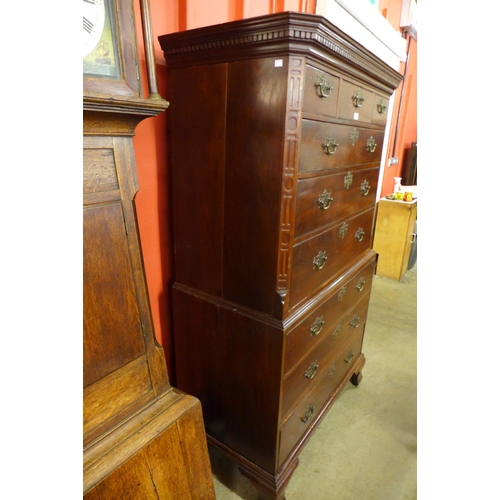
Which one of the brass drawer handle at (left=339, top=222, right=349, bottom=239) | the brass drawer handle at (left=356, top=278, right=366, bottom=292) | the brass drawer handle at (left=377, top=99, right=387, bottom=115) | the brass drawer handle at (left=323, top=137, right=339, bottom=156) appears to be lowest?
the brass drawer handle at (left=356, top=278, right=366, bottom=292)

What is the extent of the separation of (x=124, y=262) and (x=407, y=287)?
348cm

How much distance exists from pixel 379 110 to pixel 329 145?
21.6 inches

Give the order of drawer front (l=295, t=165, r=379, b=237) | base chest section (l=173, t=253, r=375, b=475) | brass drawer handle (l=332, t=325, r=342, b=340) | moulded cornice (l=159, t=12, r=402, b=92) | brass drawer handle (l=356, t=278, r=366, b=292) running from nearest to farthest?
1. moulded cornice (l=159, t=12, r=402, b=92)
2. drawer front (l=295, t=165, r=379, b=237)
3. base chest section (l=173, t=253, r=375, b=475)
4. brass drawer handle (l=332, t=325, r=342, b=340)
5. brass drawer handle (l=356, t=278, r=366, b=292)

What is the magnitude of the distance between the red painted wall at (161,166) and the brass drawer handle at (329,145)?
0.64 m

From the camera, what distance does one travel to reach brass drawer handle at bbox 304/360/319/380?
1.47 m

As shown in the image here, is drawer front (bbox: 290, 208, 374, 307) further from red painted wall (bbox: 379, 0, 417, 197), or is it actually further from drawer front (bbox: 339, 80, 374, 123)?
red painted wall (bbox: 379, 0, 417, 197)

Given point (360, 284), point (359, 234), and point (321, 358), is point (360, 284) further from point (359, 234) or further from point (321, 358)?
point (321, 358)

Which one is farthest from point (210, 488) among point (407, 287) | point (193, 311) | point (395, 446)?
point (407, 287)

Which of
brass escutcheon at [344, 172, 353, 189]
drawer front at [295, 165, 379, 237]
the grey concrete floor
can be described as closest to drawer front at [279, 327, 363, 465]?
the grey concrete floor

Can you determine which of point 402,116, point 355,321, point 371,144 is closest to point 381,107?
point 371,144

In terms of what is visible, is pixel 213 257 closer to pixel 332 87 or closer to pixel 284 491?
pixel 332 87

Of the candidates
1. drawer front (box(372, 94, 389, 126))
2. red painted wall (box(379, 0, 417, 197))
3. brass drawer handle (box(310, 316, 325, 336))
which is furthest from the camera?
red painted wall (box(379, 0, 417, 197))

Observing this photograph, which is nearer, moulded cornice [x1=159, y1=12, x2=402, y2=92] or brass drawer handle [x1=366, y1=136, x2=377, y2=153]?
moulded cornice [x1=159, y1=12, x2=402, y2=92]


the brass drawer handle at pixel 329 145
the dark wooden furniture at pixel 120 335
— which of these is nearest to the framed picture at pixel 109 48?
the dark wooden furniture at pixel 120 335
